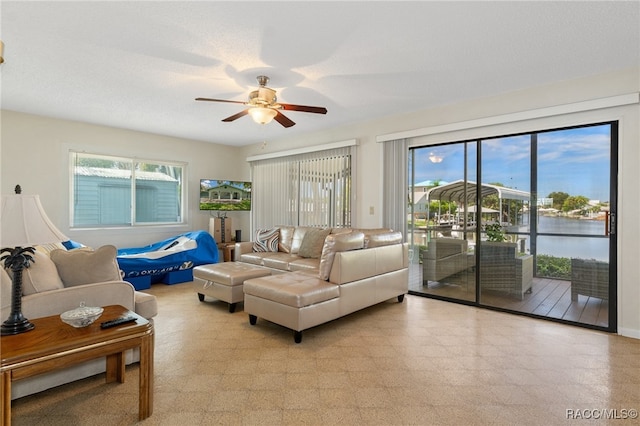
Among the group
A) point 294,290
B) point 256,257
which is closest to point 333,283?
point 294,290

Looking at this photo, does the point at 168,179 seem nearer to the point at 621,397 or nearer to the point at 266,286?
the point at 266,286

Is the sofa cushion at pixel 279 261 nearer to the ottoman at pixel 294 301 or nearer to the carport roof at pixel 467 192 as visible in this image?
the ottoman at pixel 294 301

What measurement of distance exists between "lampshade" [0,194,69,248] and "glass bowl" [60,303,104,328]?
411 millimetres

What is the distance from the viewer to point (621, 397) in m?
2.06

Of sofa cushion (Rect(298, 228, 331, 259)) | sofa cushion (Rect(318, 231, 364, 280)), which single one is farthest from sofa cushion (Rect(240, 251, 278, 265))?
sofa cushion (Rect(318, 231, 364, 280))

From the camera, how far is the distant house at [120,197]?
207 inches

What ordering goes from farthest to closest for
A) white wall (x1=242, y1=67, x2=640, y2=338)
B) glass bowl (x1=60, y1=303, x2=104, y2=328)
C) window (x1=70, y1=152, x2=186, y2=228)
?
window (x1=70, y1=152, x2=186, y2=228), white wall (x1=242, y1=67, x2=640, y2=338), glass bowl (x1=60, y1=303, x2=104, y2=328)

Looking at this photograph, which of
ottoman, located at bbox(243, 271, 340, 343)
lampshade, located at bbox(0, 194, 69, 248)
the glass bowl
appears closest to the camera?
lampshade, located at bbox(0, 194, 69, 248)

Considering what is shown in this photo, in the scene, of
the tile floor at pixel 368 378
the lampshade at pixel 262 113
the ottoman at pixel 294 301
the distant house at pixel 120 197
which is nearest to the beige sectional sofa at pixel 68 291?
the tile floor at pixel 368 378

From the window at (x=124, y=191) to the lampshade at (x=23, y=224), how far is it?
4.15m

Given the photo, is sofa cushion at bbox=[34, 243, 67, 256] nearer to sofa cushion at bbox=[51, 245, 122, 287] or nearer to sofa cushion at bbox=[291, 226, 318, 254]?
sofa cushion at bbox=[51, 245, 122, 287]

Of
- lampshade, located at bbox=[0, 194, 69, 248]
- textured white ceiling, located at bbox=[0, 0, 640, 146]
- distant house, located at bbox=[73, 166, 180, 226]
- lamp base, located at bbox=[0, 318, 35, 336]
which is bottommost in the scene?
lamp base, located at bbox=[0, 318, 35, 336]

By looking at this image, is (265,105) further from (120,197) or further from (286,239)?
(120,197)

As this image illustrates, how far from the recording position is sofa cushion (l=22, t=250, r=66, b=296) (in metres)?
1.99
